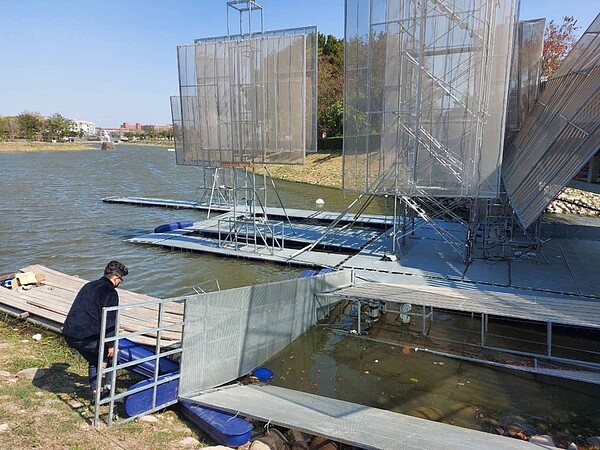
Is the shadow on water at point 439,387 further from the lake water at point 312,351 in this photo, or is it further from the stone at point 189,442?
the stone at point 189,442

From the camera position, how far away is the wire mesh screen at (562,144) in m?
7.94

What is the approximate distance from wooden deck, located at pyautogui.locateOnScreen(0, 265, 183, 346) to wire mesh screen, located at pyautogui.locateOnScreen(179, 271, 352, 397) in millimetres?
886

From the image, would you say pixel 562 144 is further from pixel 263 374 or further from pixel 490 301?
pixel 263 374

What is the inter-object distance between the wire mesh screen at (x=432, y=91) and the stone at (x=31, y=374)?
842 centimetres

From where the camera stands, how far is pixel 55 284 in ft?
32.2

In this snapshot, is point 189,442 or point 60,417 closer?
point 189,442

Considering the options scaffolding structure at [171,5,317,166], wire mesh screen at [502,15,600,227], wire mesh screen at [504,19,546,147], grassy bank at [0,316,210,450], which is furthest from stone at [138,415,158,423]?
wire mesh screen at [504,19,546,147]

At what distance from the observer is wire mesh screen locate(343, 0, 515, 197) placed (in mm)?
10898

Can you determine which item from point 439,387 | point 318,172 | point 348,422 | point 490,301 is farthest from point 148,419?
point 318,172

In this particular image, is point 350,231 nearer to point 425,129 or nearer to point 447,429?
point 425,129

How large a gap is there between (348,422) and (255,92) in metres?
10.2

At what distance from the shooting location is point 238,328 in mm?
6406

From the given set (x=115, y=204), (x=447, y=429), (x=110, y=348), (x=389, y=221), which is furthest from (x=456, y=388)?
(x=115, y=204)

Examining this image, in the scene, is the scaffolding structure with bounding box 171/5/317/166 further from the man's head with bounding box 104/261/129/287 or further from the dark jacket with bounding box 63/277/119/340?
the dark jacket with bounding box 63/277/119/340
